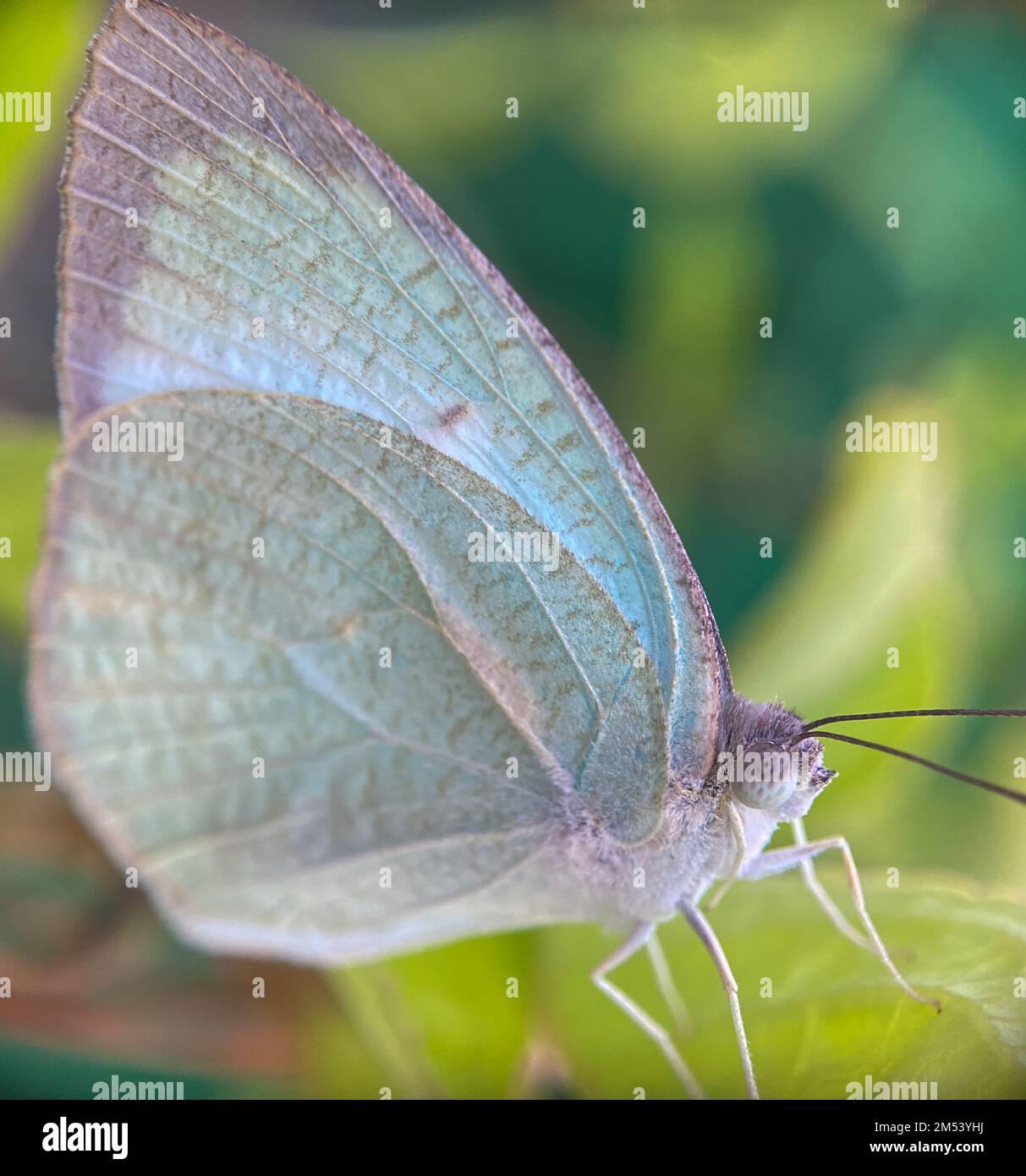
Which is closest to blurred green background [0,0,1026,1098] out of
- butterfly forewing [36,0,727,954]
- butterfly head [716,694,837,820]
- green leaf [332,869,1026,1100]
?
green leaf [332,869,1026,1100]

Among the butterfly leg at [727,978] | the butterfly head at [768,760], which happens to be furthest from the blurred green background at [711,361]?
the butterfly head at [768,760]

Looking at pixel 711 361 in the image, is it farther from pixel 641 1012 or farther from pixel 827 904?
pixel 641 1012

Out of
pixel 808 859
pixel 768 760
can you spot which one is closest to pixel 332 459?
pixel 768 760

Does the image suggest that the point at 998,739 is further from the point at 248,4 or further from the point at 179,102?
the point at 248,4

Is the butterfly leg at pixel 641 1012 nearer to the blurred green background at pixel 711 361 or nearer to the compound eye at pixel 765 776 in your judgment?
the blurred green background at pixel 711 361

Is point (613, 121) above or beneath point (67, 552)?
above

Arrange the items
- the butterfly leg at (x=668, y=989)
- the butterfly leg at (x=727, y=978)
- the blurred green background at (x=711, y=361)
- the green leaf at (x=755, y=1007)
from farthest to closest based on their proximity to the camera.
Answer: the blurred green background at (x=711, y=361)
the butterfly leg at (x=668, y=989)
the butterfly leg at (x=727, y=978)
the green leaf at (x=755, y=1007)

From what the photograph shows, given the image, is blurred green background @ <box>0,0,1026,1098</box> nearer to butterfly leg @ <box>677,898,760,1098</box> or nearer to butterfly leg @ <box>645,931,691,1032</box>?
butterfly leg @ <box>645,931,691,1032</box>
